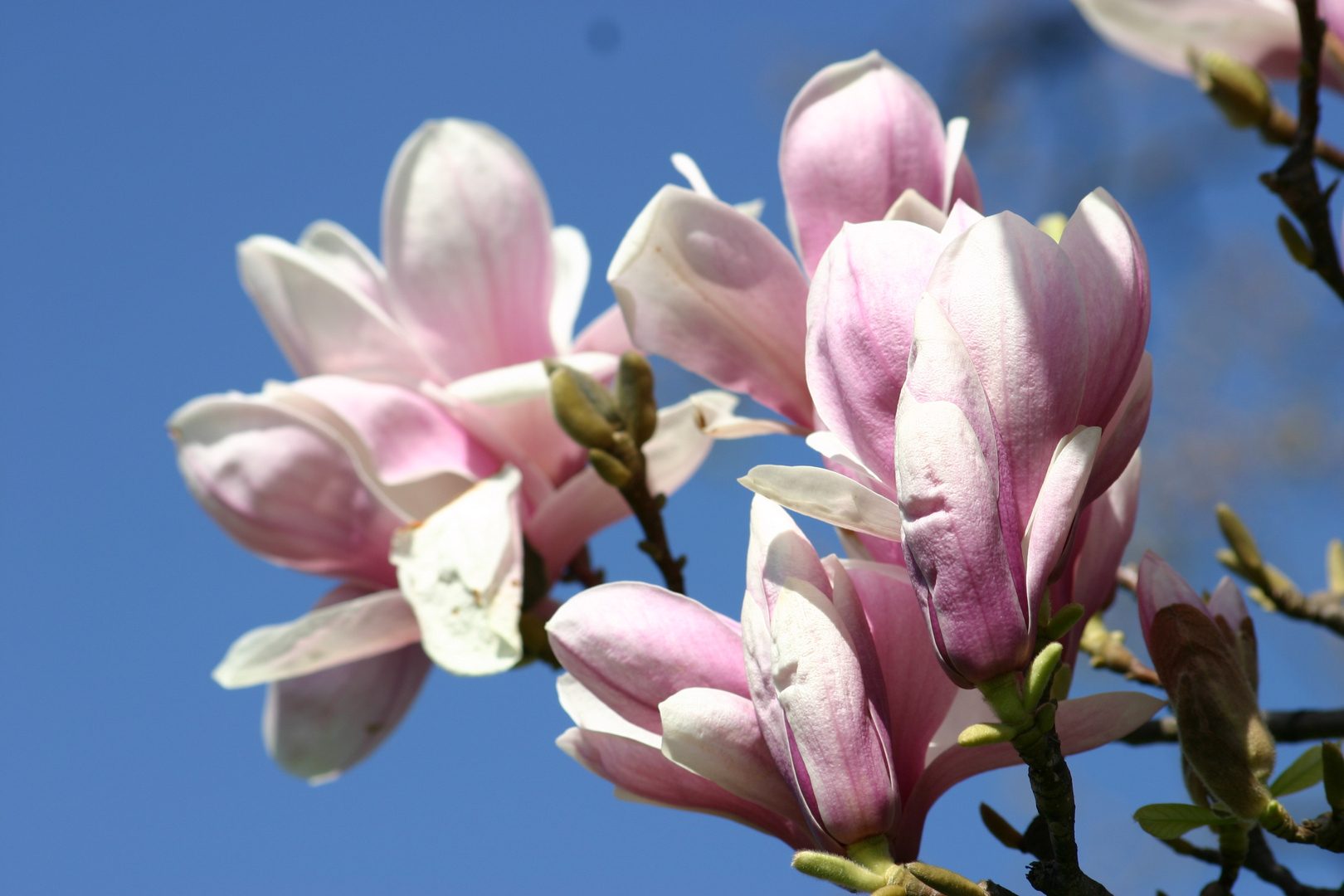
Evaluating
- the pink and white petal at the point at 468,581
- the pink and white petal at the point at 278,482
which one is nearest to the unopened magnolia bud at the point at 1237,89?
the pink and white petal at the point at 468,581

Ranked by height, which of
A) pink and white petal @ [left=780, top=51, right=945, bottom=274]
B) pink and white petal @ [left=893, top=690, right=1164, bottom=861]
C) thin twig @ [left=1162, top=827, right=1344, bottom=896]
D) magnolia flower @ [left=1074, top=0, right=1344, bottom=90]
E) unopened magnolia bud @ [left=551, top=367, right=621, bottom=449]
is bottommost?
thin twig @ [left=1162, top=827, right=1344, bottom=896]

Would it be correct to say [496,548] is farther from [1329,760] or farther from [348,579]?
[1329,760]

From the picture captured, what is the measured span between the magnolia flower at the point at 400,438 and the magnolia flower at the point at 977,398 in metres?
0.50

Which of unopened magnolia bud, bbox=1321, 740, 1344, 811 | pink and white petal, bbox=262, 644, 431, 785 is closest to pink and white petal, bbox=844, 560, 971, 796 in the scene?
unopened magnolia bud, bbox=1321, 740, 1344, 811

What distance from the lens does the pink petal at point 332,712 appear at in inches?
51.0

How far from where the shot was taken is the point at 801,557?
2.18 feet

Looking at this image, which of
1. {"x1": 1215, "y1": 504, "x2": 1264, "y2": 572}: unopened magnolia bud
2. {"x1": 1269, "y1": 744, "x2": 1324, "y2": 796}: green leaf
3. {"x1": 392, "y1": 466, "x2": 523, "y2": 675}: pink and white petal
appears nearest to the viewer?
{"x1": 1269, "y1": 744, "x2": 1324, "y2": 796}: green leaf

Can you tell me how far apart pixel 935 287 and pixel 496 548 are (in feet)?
1.86

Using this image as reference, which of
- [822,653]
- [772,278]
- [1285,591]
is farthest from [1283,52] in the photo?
[822,653]

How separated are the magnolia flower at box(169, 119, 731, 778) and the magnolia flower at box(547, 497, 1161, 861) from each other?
1.23ft

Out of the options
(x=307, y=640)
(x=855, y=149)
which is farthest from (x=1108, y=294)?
(x=307, y=640)

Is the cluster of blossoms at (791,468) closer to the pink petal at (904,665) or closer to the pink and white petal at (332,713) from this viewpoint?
the pink petal at (904,665)

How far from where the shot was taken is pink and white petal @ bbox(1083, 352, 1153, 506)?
0.66m

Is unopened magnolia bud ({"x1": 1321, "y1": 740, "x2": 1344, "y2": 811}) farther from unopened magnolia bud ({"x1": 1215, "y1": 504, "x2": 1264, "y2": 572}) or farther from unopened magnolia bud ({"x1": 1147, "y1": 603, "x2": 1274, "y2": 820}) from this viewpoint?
unopened magnolia bud ({"x1": 1215, "y1": 504, "x2": 1264, "y2": 572})
